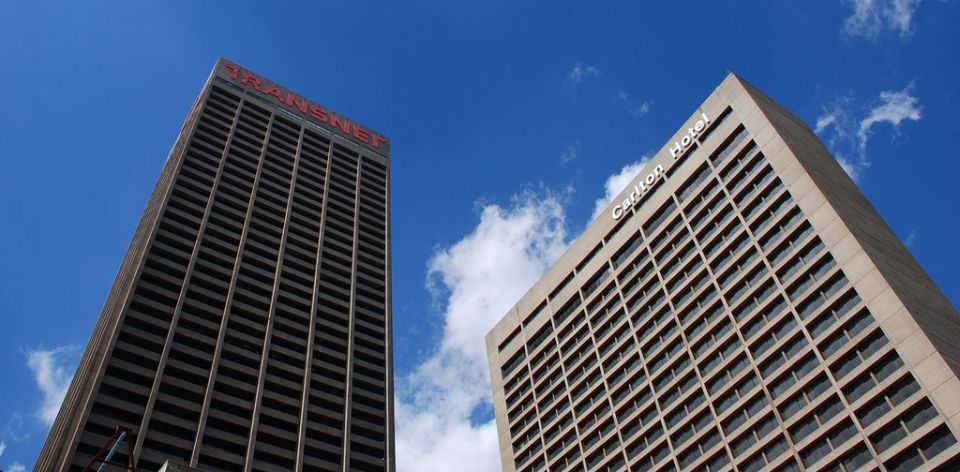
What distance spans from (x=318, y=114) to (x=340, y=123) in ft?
14.6

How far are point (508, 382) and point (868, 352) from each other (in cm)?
5454

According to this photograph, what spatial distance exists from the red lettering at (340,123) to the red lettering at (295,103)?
525 centimetres

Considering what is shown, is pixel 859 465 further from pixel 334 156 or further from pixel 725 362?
pixel 334 156

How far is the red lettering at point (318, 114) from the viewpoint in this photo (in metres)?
144

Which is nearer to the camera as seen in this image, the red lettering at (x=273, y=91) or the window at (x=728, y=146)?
the window at (x=728, y=146)

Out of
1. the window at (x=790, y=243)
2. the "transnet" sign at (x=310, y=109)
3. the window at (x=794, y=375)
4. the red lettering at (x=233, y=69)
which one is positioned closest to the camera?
the window at (x=794, y=375)

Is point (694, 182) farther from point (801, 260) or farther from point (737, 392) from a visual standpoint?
point (737, 392)

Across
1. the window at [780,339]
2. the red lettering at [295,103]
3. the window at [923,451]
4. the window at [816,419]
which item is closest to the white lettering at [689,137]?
the window at [780,339]

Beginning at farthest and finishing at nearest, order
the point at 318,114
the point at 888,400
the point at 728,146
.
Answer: the point at 318,114 < the point at 728,146 < the point at 888,400

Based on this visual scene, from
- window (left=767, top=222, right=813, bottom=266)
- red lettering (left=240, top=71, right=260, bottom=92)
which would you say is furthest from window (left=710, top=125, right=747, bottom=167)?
red lettering (left=240, top=71, right=260, bottom=92)

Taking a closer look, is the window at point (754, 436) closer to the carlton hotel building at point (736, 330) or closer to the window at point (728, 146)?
the carlton hotel building at point (736, 330)

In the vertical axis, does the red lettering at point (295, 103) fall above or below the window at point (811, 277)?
above

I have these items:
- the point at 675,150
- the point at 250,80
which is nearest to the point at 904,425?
the point at 675,150

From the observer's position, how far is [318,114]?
145 meters
